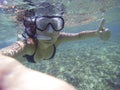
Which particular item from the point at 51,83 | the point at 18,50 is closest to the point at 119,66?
the point at 18,50

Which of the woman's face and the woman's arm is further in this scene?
the woman's face

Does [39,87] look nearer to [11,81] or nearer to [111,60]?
[11,81]

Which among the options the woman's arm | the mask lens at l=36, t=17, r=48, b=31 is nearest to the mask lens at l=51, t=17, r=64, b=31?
the mask lens at l=36, t=17, r=48, b=31

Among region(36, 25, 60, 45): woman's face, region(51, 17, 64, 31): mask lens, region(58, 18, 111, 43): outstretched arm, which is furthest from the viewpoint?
region(58, 18, 111, 43): outstretched arm

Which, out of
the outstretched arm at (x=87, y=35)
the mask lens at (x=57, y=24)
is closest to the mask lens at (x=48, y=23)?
the mask lens at (x=57, y=24)

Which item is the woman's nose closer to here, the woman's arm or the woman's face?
the woman's face

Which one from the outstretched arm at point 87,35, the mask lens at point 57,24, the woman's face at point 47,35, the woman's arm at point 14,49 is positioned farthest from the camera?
the outstretched arm at point 87,35

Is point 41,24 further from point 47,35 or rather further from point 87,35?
point 87,35

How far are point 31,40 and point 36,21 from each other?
707 mm

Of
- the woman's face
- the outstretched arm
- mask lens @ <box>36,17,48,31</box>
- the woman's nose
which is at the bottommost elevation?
the outstretched arm

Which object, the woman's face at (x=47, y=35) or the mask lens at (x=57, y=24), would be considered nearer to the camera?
the woman's face at (x=47, y=35)

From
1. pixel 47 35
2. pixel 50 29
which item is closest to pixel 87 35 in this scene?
pixel 50 29

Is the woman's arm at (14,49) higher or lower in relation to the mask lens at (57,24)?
lower

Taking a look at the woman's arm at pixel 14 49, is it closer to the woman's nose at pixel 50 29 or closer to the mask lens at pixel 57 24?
the woman's nose at pixel 50 29
